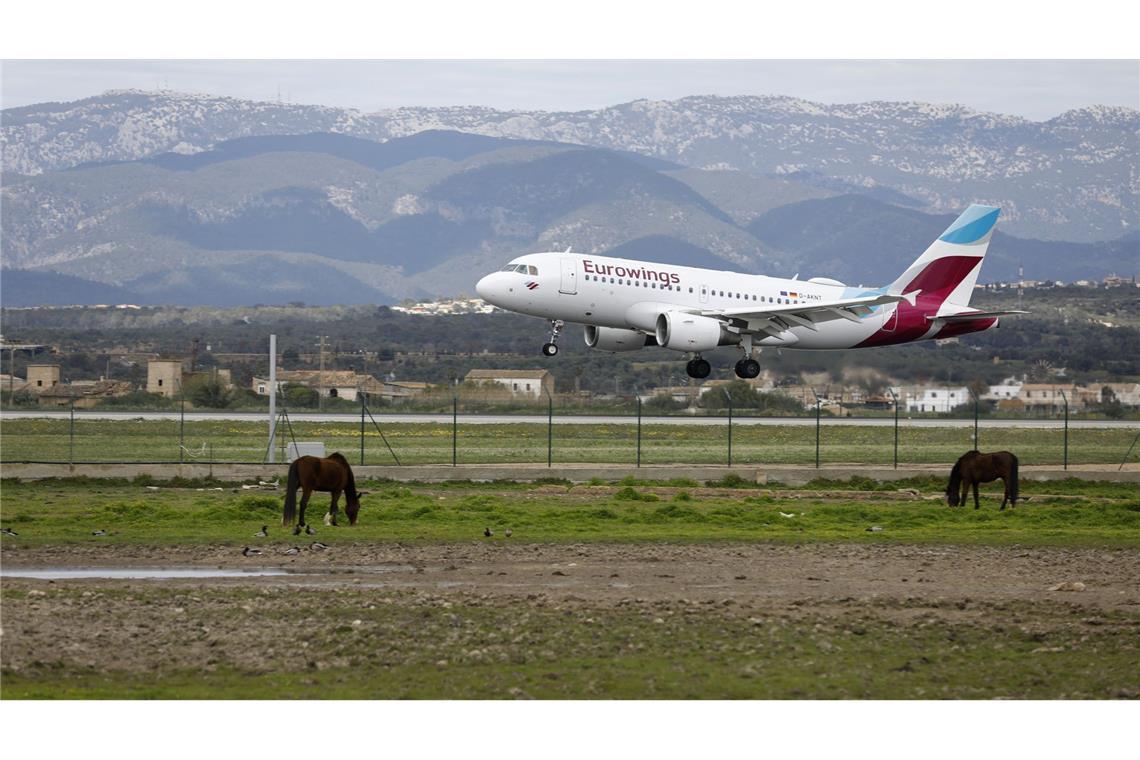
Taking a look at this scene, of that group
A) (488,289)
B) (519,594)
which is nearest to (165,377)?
(488,289)

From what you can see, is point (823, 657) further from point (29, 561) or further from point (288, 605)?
point (29, 561)

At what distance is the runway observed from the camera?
65062 millimetres

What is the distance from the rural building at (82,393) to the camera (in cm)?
8394

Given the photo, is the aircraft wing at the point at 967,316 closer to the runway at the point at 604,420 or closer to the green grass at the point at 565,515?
the runway at the point at 604,420

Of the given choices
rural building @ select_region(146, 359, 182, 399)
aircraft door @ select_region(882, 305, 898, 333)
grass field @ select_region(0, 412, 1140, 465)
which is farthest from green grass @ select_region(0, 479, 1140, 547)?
rural building @ select_region(146, 359, 182, 399)

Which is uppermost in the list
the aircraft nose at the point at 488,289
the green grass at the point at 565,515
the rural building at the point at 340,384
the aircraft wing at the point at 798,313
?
the aircraft nose at the point at 488,289

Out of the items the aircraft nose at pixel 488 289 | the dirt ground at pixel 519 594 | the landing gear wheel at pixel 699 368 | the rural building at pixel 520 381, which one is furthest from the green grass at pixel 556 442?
the dirt ground at pixel 519 594

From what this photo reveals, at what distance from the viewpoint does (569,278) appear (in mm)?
50125

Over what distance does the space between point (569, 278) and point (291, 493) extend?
22.3 metres

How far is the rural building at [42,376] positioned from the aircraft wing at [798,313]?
57007 millimetres

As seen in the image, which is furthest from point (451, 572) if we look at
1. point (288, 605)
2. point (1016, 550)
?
point (1016, 550)

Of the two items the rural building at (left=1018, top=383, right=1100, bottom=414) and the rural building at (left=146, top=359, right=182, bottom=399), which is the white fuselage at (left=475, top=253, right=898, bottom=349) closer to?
the rural building at (left=1018, top=383, right=1100, bottom=414)

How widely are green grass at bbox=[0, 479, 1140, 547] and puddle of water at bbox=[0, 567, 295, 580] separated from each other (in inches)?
128

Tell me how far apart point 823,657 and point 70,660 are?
8051mm
